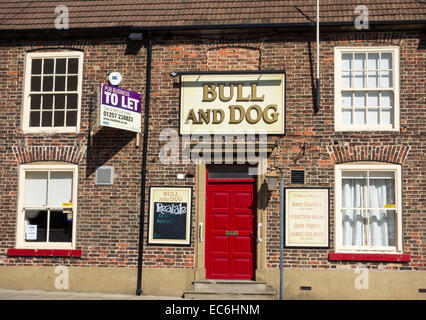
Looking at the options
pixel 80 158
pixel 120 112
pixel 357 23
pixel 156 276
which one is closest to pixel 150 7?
pixel 120 112

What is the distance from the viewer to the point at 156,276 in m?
11.9

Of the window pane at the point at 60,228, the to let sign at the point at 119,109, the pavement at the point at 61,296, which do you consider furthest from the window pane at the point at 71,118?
the pavement at the point at 61,296

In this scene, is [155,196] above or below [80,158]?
below

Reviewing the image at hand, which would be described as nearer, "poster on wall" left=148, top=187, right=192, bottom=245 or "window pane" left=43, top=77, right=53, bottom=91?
"poster on wall" left=148, top=187, right=192, bottom=245

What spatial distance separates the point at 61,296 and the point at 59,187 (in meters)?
2.56

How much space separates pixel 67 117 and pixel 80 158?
108 centimetres

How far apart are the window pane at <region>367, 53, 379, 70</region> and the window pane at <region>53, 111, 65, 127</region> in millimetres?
7241

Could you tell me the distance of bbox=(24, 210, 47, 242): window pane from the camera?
12375mm

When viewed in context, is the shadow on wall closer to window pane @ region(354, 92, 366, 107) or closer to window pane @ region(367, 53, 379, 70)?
window pane @ region(354, 92, 366, 107)

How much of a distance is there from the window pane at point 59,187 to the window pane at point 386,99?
7.37 metres

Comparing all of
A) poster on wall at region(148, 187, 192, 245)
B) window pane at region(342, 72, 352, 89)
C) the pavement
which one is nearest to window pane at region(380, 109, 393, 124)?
window pane at region(342, 72, 352, 89)

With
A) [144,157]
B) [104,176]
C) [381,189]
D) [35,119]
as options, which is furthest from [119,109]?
[381,189]

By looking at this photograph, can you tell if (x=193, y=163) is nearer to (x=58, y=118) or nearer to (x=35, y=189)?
(x=58, y=118)

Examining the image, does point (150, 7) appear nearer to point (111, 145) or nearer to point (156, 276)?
point (111, 145)
